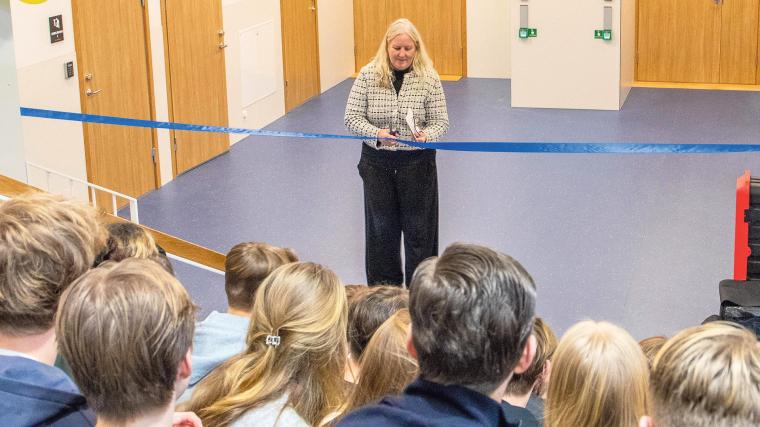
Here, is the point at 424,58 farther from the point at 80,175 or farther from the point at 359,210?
the point at 80,175

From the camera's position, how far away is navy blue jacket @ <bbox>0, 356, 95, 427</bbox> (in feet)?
6.02

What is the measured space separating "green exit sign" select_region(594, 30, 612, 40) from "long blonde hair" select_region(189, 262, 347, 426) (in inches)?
336

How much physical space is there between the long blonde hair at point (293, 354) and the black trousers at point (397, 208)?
9.50ft

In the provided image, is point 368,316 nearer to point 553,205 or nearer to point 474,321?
point 474,321

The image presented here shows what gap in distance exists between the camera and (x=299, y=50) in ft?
37.0

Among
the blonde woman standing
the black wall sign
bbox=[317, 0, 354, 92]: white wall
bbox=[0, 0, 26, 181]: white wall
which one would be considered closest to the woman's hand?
the blonde woman standing

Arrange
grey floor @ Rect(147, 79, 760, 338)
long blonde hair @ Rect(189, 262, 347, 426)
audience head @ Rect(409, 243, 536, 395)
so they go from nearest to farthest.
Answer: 1. audience head @ Rect(409, 243, 536, 395)
2. long blonde hair @ Rect(189, 262, 347, 426)
3. grey floor @ Rect(147, 79, 760, 338)

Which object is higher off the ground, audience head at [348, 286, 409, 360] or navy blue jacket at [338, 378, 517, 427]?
navy blue jacket at [338, 378, 517, 427]

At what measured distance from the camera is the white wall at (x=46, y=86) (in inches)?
261

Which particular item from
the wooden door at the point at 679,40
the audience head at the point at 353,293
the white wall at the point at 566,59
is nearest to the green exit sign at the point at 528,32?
the white wall at the point at 566,59

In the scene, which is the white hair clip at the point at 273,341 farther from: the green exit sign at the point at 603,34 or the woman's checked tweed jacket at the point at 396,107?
the green exit sign at the point at 603,34

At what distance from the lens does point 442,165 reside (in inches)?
346

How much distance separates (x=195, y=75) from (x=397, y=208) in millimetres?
3664

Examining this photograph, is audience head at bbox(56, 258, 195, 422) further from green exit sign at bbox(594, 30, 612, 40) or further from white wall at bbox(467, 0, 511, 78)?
white wall at bbox(467, 0, 511, 78)
